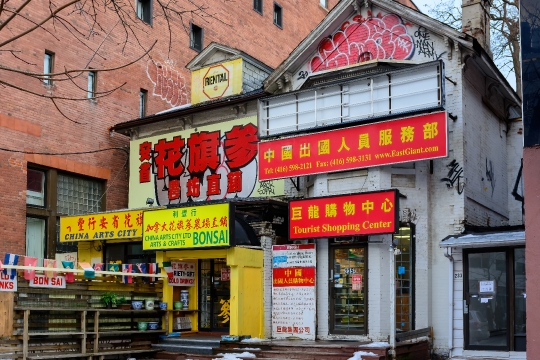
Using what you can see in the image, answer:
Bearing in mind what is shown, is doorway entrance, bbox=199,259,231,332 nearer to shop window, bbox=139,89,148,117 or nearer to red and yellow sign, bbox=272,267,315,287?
red and yellow sign, bbox=272,267,315,287

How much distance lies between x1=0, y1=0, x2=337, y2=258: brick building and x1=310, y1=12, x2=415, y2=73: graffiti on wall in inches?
166

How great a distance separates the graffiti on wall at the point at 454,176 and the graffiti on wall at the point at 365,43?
10.9 ft

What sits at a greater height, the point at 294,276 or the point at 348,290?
the point at 294,276

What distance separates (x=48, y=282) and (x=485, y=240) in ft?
32.8

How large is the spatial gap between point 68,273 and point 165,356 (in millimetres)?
3375

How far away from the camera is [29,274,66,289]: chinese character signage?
16.5 metres

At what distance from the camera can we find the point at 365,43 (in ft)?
→ 65.3

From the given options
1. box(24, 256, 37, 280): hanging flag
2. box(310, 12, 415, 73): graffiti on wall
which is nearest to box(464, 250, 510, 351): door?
box(310, 12, 415, 73): graffiti on wall

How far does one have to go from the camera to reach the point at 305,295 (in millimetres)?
18406

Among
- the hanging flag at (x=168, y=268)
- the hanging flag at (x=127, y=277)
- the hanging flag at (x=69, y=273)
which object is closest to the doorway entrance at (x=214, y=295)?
the hanging flag at (x=168, y=268)

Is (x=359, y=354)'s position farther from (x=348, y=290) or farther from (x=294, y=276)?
(x=294, y=276)

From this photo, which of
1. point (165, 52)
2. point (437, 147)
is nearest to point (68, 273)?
point (437, 147)

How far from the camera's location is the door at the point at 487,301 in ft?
50.9

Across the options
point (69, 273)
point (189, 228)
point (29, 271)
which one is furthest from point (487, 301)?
point (29, 271)
